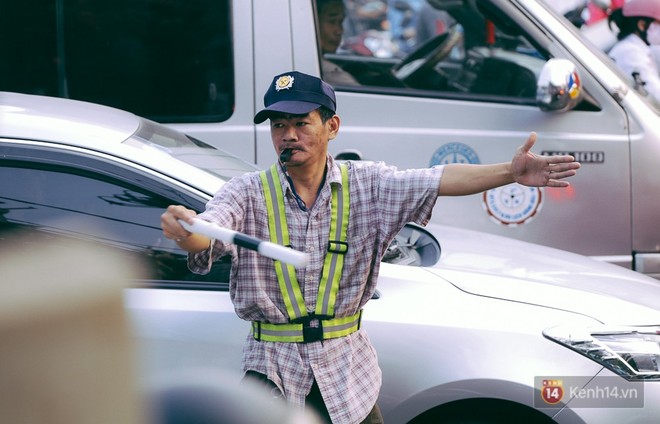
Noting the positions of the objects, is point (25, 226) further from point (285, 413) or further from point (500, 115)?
point (500, 115)

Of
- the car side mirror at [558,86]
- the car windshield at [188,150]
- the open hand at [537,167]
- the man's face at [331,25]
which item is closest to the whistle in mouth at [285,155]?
the open hand at [537,167]

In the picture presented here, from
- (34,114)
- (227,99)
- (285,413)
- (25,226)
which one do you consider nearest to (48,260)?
(285,413)

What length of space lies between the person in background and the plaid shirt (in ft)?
14.5

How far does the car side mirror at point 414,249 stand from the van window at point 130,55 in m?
1.58

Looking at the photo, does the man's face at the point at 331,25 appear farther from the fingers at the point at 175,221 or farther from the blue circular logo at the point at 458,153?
the fingers at the point at 175,221

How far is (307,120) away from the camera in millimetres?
2881

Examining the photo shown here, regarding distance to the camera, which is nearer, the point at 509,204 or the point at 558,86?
the point at 558,86

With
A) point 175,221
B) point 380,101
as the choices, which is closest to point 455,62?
point 380,101

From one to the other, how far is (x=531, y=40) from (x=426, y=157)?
87cm

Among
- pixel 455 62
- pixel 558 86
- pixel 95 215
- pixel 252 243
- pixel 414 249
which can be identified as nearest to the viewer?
pixel 252 243

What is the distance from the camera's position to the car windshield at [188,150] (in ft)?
11.9

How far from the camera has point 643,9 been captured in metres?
7.09

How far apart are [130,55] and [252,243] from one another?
11.5 ft

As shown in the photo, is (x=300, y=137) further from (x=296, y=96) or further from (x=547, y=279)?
(x=547, y=279)
